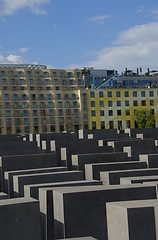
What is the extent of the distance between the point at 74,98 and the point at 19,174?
159ft

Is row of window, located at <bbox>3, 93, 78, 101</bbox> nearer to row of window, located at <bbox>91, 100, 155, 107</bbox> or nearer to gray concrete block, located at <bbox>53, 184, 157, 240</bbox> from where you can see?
row of window, located at <bbox>91, 100, 155, 107</bbox>

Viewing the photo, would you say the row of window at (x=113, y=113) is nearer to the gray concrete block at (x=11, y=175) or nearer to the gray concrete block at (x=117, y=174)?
the gray concrete block at (x=11, y=175)

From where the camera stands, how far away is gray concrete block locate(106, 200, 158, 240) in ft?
19.1

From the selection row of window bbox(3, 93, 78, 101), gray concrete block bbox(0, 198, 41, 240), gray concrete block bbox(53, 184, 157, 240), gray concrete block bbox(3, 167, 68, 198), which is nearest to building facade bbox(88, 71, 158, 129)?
row of window bbox(3, 93, 78, 101)

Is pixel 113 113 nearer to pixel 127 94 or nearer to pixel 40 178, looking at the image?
pixel 127 94

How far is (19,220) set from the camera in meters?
6.57

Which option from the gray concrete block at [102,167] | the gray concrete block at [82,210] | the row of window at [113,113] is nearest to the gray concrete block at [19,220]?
the gray concrete block at [82,210]

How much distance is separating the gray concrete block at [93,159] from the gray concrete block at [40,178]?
2915 millimetres

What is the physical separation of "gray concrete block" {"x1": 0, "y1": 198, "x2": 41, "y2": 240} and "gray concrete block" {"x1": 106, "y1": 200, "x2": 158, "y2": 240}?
128 centimetres

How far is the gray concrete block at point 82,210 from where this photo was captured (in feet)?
23.0

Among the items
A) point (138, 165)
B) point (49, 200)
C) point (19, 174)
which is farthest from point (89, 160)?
point (49, 200)

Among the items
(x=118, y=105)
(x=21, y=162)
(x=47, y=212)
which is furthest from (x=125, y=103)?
(x=47, y=212)

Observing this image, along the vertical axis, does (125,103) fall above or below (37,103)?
below

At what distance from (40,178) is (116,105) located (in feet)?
155
